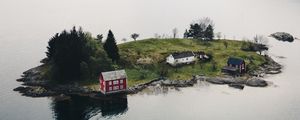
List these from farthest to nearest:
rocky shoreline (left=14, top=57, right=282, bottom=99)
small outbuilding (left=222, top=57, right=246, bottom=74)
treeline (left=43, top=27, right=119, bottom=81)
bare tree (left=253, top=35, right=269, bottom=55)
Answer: bare tree (left=253, top=35, right=269, bottom=55)
small outbuilding (left=222, top=57, right=246, bottom=74)
treeline (left=43, top=27, right=119, bottom=81)
rocky shoreline (left=14, top=57, right=282, bottom=99)

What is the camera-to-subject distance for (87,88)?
130 m

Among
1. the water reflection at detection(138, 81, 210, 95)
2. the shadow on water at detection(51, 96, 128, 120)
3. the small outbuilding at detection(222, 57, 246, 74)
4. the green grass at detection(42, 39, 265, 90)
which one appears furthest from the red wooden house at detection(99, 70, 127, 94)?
the small outbuilding at detection(222, 57, 246, 74)

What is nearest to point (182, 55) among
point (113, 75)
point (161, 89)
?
point (161, 89)

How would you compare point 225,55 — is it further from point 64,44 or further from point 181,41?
point 64,44

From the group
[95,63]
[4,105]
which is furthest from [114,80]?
[4,105]

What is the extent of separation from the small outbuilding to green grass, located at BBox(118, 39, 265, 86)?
10.1ft

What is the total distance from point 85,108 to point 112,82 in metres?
12.8

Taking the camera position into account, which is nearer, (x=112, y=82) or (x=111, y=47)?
(x=112, y=82)

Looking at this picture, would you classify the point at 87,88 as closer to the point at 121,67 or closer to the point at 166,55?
the point at 121,67

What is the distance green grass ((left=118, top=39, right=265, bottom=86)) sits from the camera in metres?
143

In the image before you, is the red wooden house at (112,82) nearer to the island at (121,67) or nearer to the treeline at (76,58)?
the island at (121,67)

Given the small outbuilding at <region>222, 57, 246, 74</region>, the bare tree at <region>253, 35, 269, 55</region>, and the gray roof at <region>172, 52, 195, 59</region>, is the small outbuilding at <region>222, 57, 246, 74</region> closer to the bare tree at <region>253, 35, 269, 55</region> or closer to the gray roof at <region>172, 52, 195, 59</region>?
the gray roof at <region>172, 52, 195, 59</region>

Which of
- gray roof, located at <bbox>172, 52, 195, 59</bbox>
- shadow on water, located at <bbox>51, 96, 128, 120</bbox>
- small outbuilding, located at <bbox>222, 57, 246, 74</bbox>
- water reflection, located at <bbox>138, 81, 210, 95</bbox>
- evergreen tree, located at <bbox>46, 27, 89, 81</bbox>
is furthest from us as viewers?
gray roof, located at <bbox>172, 52, 195, 59</bbox>

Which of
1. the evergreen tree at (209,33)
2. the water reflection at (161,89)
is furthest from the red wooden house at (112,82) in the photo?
the evergreen tree at (209,33)
